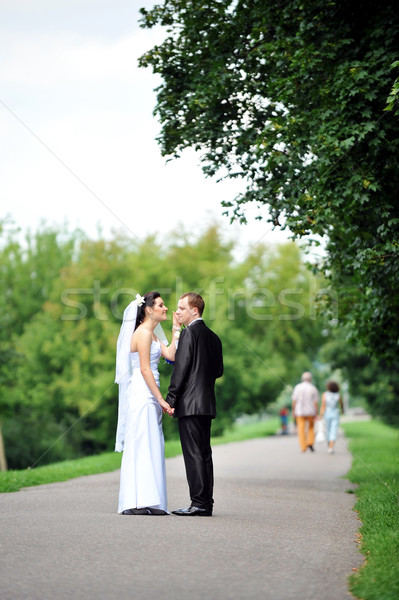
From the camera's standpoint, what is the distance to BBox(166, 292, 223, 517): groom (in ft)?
27.3

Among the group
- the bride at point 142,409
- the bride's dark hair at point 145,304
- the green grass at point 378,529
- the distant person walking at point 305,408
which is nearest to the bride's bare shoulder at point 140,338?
the bride at point 142,409

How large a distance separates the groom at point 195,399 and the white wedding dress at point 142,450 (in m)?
0.27

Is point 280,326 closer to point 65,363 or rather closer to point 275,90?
point 65,363

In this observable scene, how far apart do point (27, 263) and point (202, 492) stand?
47.0 m

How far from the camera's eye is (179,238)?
47469 millimetres

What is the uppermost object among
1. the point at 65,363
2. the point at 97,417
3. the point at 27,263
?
the point at 27,263

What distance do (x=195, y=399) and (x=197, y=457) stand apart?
586mm

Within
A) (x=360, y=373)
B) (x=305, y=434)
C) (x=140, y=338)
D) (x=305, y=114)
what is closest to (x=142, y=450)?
(x=140, y=338)

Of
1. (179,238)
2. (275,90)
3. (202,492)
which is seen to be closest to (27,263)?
(179,238)

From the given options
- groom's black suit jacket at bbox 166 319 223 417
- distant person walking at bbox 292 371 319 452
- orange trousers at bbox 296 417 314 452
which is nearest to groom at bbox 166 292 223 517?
groom's black suit jacket at bbox 166 319 223 417

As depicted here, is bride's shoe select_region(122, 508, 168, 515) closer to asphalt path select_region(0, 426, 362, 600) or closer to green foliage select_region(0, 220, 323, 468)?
asphalt path select_region(0, 426, 362, 600)

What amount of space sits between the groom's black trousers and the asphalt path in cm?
32

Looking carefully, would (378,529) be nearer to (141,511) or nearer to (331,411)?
(141,511)

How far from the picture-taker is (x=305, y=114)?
11.1m
